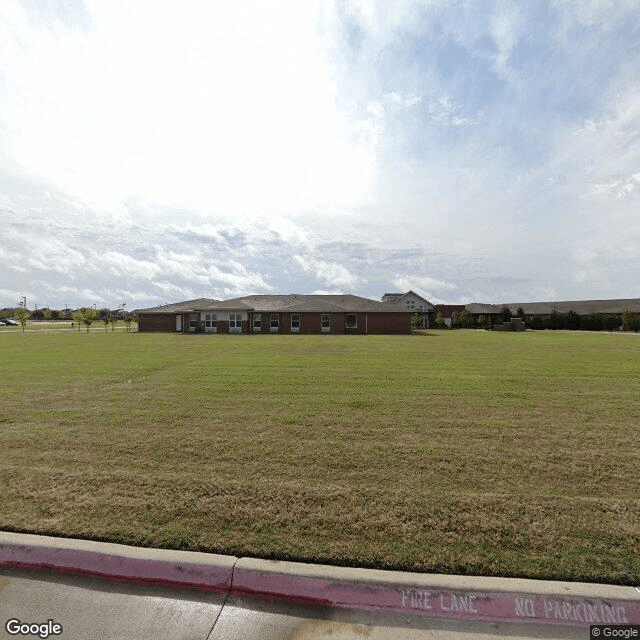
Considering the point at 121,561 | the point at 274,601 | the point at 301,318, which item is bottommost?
the point at 274,601

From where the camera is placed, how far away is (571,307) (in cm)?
7262

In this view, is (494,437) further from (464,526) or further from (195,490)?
(195,490)

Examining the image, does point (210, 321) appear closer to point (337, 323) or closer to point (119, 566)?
point (337, 323)

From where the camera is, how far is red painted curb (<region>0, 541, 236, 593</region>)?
2.95 metres

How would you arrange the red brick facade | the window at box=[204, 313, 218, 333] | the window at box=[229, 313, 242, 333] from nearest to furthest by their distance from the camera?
the red brick facade < the window at box=[229, 313, 242, 333] < the window at box=[204, 313, 218, 333]

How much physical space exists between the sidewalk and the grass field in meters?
0.19

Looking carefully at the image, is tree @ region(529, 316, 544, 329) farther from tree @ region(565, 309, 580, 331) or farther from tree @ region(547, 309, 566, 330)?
tree @ region(565, 309, 580, 331)

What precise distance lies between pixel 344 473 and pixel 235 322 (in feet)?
130

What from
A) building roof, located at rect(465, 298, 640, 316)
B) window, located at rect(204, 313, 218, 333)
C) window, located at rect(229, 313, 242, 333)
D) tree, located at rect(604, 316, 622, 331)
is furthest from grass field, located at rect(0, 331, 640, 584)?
building roof, located at rect(465, 298, 640, 316)

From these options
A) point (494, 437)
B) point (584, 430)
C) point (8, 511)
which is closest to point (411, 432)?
point (494, 437)

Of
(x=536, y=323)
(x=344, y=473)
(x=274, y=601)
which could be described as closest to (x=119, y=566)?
(x=274, y=601)

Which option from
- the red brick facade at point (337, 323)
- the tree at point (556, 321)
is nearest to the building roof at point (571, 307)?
the tree at point (556, 321)

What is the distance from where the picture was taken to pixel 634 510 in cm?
380

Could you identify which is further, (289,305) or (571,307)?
(571,307)
